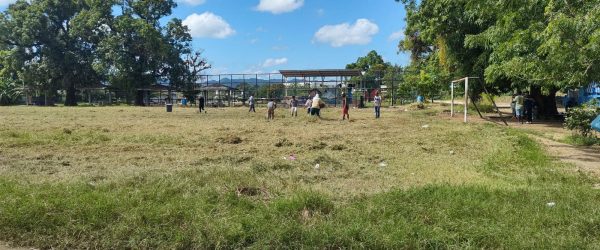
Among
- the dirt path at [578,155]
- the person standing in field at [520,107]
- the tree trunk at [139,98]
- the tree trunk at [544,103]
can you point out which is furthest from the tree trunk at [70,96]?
the dirt path at [578,155]

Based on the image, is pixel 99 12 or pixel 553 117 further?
pixel 99 12

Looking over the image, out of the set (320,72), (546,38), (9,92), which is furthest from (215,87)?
(546,38)

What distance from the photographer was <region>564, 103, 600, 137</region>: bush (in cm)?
1372

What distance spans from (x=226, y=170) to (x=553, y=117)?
71.5ft

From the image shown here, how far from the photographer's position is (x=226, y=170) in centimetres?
825

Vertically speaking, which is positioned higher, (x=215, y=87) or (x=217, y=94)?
(x=215, y=87)

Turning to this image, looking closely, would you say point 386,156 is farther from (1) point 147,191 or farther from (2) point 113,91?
(2) point 113,91

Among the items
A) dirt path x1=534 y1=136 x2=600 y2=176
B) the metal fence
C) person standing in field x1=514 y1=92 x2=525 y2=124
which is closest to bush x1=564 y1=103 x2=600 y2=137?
dirt path x1=534 y1=136 x2=600 y2=176

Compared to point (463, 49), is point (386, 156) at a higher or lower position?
lower

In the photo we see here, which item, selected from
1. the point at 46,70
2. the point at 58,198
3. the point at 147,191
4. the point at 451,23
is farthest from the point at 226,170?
the point at 46,70

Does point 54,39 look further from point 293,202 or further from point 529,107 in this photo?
point 293,202

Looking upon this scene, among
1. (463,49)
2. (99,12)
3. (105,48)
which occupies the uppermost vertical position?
(99,12)

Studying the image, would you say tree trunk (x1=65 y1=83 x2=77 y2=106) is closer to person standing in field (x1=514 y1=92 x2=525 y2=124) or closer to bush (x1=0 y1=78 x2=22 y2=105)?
bush (x1=0 y1=78 x2=22 y2=105)

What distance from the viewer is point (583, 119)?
13961mm
